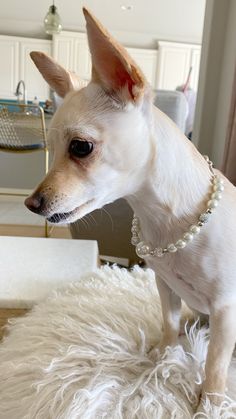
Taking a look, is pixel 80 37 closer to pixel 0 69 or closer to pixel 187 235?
pixel 0 69

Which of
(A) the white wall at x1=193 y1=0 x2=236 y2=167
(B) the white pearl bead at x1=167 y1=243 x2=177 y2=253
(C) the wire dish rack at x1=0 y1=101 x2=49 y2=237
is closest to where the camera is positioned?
(B) the white pearl bead at x1=167 y1=243 x2=177 y2=253

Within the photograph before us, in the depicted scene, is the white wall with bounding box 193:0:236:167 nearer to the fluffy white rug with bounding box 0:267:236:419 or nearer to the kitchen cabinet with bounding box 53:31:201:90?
the fluffy white rug with bounding box 0:267:236:419

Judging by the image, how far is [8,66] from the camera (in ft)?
18.3

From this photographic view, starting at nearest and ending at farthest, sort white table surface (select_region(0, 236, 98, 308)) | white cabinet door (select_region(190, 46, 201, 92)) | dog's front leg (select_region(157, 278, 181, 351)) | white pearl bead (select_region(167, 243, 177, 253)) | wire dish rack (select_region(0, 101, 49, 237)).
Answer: white pearl bead (select_region(167, 243, 177, 253))
dog's front leg (select_region(157, 278, 181, 351))
white table surface (select_region(0, 236, 98, 308))
wire dish rack (select_region(0, 101, 49, 237))
white cabinet door (select_region(190, 46, 201, 92))

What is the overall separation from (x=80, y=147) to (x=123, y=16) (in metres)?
5.59

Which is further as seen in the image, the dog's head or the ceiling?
the ceiling

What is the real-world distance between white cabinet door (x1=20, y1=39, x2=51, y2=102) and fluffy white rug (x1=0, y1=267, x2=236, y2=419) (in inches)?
202

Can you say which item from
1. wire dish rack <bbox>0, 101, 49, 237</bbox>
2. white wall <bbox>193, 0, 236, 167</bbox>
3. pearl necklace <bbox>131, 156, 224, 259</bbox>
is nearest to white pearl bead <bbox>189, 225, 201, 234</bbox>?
pearl necklace <bbox>131, 156, 224, 259</bbox>

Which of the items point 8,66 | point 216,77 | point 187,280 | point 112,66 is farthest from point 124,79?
point 8,66

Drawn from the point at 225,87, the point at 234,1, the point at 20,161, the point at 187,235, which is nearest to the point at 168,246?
the point at 187,235

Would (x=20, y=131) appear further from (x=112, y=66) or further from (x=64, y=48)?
(x=64, y=48)

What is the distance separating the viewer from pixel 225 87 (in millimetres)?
1423

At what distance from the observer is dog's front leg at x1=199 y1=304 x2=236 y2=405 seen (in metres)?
0.53

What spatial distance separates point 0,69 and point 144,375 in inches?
223
